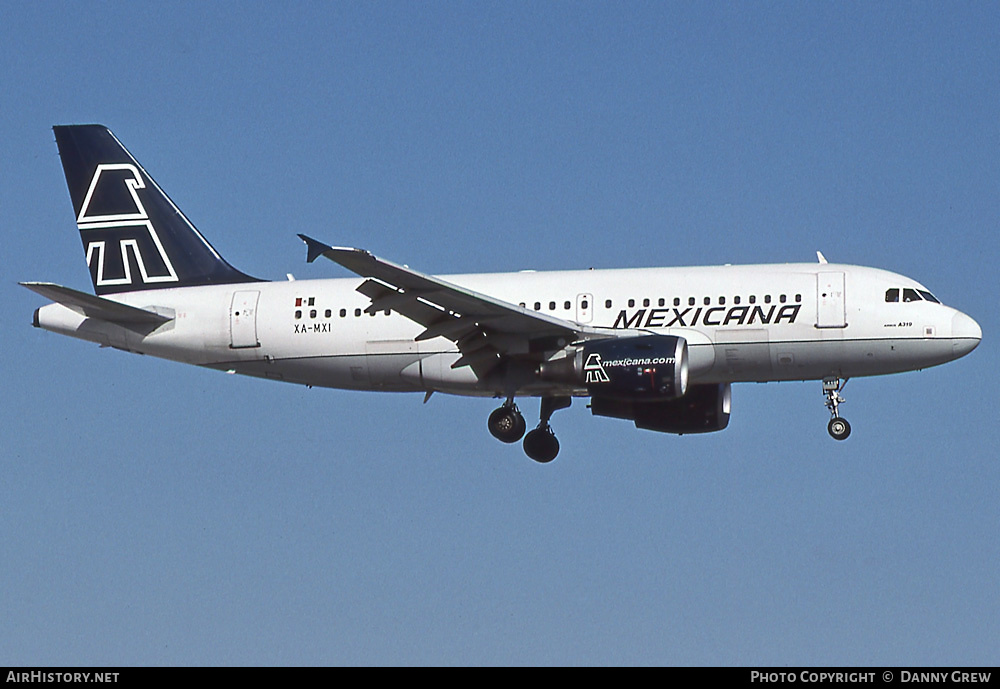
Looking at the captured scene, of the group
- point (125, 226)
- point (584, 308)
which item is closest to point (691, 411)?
point (584, 308)

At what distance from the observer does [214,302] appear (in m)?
43.5

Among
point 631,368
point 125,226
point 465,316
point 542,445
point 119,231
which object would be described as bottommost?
point 542,445

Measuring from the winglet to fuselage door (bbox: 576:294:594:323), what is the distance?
30.5 feet

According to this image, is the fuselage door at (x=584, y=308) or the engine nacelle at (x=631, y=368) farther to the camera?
the fuselage door at (x=584, y=308)

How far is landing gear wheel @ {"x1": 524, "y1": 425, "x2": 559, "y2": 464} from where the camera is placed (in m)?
43.8

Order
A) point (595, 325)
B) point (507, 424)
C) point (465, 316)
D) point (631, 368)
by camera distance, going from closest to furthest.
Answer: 1. point (631, 368)
2. point (465, 316)
3. point (595, 325)
4. point (507, 424)

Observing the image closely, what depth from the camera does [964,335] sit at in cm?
3944

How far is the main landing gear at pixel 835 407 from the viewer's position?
40.1m

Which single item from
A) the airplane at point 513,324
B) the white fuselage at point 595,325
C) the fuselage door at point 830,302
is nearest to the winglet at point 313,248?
the airplane at point 513,324

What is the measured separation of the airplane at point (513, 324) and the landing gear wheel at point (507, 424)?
41mm

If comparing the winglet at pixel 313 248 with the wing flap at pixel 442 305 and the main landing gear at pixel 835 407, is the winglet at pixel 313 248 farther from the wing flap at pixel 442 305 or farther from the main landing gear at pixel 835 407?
the main landing gear at pixel 835 407

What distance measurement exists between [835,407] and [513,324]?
8494 mm

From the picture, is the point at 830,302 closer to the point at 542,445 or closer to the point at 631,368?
the point at 631,368
